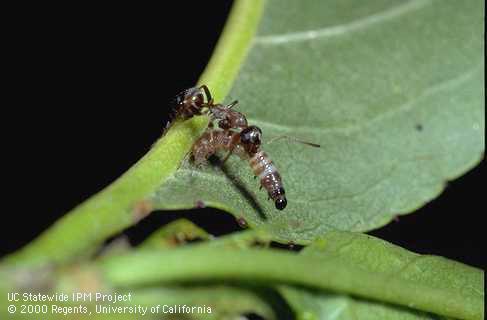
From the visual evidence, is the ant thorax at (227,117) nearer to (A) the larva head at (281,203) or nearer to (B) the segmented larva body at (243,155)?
(B) the segmented larva body at (243,155)

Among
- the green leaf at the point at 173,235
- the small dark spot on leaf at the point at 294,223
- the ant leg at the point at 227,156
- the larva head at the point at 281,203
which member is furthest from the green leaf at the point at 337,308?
the ant leg at the point at 227,156

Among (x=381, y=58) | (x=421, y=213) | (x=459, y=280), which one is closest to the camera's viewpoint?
(x=459, y=280)

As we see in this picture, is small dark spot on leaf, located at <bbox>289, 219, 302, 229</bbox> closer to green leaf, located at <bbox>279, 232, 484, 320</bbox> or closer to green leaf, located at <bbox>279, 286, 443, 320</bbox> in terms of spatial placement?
green leaf, located at <bbox>279, 232, 484, 320</bbox>

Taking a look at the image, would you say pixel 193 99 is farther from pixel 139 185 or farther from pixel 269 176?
pixel 139 185

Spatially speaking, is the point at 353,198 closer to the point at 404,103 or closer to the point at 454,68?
the point at 404,103

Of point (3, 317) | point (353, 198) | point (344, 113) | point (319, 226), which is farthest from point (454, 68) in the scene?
point (3, 317)

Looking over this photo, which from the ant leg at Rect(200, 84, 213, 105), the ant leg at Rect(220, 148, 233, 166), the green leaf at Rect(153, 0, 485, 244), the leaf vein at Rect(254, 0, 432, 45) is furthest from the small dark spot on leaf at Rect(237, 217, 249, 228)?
the leaf vein at Rect(254, 0, 432, 45)

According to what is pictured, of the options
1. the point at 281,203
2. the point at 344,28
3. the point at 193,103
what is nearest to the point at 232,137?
the point at 193,103
